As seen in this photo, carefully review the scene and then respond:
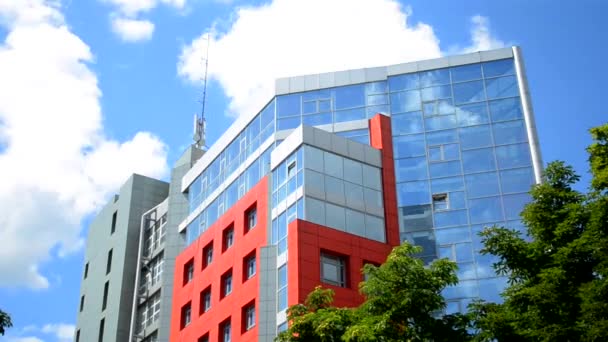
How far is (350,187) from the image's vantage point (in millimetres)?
52781

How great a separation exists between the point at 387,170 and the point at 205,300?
1428 centimetres

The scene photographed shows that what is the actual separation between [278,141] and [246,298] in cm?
1051

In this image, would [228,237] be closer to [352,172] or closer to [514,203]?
[352,172]

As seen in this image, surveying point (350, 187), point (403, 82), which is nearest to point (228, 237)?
point (350, 187)

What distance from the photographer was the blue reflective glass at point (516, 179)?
2128 inches

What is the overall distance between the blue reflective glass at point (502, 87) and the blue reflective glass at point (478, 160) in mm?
3946

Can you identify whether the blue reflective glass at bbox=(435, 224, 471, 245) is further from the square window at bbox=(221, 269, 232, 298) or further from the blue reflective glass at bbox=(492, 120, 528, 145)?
the square window at bbox=(221, 269, 232, 298)

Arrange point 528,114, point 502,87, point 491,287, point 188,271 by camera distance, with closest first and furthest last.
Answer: point 491,287
point 528,114
point 502,87
point 188,271

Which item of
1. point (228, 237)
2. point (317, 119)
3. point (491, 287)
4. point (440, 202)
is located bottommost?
point (491, 287)

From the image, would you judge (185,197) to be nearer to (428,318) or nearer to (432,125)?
(432,125)

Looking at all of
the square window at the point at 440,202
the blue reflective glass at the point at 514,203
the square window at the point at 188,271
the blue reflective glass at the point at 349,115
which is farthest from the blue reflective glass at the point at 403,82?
the square window at the point at 188,271

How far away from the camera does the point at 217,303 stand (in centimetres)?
5569

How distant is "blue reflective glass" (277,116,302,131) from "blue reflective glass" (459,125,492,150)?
10.2m


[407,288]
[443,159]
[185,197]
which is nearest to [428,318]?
[407,288]
